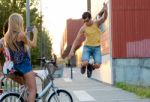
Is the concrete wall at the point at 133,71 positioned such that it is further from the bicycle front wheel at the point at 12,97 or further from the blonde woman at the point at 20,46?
the blonde woman at the point at 20,46

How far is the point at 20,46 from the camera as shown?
9.34 meters

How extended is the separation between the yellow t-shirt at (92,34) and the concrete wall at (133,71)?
549 inches

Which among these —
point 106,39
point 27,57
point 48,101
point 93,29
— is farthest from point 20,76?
point 106,39

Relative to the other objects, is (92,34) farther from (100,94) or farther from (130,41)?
(130,41)

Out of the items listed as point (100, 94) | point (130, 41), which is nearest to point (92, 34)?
point (100, 94)

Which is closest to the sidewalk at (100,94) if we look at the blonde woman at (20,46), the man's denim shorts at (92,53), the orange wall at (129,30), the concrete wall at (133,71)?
the concrete wall at (133,71)

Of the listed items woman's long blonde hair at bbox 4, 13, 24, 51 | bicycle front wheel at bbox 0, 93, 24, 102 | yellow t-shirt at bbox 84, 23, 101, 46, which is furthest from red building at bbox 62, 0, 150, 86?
woman's long blonde hair at bbox 4, 13, 24, 51

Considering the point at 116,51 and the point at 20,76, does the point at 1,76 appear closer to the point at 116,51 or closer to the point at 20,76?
the point at 20,76

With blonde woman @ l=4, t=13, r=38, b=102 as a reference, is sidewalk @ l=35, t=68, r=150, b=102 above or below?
below

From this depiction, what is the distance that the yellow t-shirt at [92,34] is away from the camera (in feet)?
35.6

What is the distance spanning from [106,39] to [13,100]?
56.0 ft

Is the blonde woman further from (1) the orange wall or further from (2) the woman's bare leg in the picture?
(1) the orange wall

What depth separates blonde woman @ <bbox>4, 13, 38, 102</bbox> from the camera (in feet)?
30.1

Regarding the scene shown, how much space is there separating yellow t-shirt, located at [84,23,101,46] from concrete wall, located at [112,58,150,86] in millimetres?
13934
